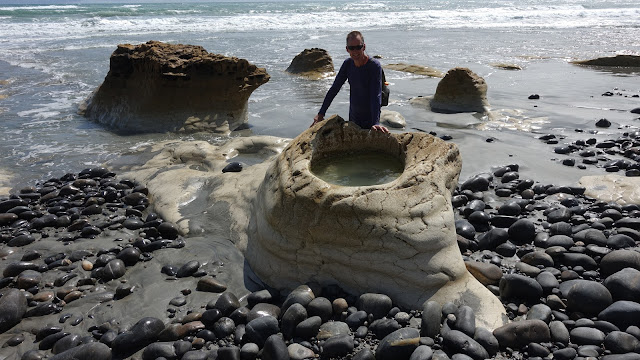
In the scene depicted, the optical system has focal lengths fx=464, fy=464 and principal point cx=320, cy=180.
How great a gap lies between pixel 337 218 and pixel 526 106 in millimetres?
7808

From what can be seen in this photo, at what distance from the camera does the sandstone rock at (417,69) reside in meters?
13.8

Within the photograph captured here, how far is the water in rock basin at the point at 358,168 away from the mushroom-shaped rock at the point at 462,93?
5644 mm

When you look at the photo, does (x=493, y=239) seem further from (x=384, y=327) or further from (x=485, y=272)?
(x=384, y=327)

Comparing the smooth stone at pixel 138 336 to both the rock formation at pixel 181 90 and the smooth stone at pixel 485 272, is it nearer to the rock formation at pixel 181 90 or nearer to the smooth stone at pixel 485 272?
the smooth stone at pixel 485 272

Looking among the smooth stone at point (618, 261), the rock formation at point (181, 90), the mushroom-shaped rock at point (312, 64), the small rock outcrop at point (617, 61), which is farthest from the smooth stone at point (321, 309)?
the small rock outcrop at point (617, 61)

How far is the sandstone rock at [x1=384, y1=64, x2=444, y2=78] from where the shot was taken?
545 inches

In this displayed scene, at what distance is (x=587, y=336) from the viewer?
307cm

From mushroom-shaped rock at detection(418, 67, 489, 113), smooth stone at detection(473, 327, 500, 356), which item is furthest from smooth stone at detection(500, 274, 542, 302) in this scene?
mushroom-shaped rock at detection(418, 67, 489, 113)

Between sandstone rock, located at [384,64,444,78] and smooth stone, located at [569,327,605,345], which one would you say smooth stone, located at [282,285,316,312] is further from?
sandstone rock, located at [384,64,444,78]

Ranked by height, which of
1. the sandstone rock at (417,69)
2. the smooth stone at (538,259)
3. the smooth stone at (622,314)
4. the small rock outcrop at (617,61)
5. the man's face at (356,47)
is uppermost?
the man's face at (356,47)

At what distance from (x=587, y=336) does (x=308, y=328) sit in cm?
186

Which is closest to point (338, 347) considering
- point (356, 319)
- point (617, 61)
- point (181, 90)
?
point (356, 319)

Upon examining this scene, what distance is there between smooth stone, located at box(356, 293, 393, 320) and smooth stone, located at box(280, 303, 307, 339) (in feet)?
1.46

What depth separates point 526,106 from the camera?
9891mm
